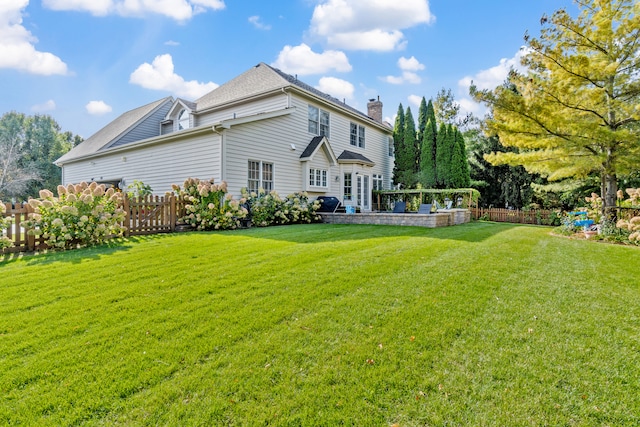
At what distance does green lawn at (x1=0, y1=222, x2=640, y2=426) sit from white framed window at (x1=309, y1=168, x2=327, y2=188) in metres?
9.99

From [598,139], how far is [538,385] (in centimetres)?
1007

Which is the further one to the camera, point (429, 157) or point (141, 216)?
point (429, 157)

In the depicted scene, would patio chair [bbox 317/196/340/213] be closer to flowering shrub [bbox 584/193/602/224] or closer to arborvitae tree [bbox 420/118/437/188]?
flowering shrub [bbox 584/193/602/224]

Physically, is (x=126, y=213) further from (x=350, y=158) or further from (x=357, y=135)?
(x=357, y=135)

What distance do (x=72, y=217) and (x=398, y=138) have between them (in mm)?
19457

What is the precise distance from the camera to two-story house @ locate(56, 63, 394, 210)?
12.0m

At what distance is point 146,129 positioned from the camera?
19.8m

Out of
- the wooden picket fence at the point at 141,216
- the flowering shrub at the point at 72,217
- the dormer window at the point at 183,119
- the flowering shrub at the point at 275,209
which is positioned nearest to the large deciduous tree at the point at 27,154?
the dormer window at the point at 183,119

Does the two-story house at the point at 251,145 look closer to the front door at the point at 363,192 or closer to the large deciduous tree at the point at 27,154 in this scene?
the front door at the point at 363,192

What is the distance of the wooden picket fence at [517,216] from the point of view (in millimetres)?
17062

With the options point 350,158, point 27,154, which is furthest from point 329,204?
point 27,154

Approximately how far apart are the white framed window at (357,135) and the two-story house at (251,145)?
0.19 feet

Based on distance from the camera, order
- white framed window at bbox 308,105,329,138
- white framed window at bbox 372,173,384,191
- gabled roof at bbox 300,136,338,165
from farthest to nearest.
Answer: white framed window at bbox 372,173,384,191 < white framed window at bbox 308,105,329,138 < gabled roof at bbox 300,136,338,165

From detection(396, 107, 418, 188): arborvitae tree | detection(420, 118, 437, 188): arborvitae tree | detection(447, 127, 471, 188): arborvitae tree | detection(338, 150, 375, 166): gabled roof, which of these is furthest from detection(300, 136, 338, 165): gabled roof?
detection(447, 127, 471, 188): arborvitae tree
